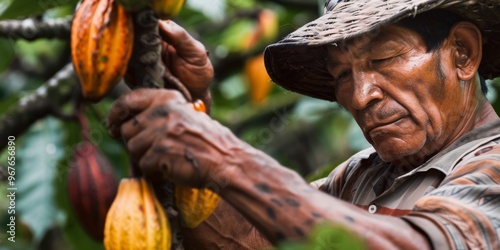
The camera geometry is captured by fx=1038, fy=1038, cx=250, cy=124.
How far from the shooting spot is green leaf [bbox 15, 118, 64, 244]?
3.12 metres

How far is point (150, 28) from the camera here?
66.9 inches

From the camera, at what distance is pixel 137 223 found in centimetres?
166

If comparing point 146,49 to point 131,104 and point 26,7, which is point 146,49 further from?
point 26,7

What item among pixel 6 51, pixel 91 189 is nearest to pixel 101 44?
pixel 91 189

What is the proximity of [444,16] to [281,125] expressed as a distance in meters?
2.01

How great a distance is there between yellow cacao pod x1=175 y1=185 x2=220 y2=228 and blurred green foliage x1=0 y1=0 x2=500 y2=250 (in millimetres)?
1016

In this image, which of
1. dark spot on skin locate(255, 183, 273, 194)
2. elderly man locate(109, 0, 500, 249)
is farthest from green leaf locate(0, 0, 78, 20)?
Answer: dark spot on skin locate(255, 183, 273, 194)

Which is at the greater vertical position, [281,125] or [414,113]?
[414,113]

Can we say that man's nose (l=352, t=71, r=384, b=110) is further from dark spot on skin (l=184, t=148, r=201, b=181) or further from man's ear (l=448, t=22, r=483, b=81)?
dark spot on skin (l=184, t=148, r=201, b=181)

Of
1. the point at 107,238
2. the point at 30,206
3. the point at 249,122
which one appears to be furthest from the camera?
the point at 249,122

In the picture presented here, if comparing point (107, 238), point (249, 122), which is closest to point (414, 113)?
point (107, 238)

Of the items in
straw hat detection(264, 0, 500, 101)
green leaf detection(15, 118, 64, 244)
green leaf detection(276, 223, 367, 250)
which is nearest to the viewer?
green leaf detection(276, 223, 367, 250)

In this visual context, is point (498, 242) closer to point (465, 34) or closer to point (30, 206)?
point (465, 34)

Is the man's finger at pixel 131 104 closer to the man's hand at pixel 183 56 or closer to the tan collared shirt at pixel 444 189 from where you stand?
the man's hand at pixel 183 56
